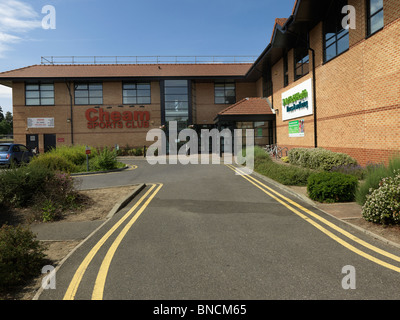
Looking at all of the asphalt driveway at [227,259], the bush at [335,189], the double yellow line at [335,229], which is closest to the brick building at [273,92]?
the bush at [335,189]

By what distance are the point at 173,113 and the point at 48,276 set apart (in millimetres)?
28105

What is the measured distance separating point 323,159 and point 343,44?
5956 mm

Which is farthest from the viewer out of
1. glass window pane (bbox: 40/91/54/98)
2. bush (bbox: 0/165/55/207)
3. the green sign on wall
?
glass window pane (bbox: 40/91/54/98)

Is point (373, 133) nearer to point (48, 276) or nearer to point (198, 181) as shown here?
point (198, 181)

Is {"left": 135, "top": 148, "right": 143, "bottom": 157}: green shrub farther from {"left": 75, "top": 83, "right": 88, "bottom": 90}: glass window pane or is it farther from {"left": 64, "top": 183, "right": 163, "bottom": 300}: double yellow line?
{"left": 64, "top": 183, "right": 163, "bottom": 300}: double yellow line

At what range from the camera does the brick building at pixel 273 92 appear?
36.3 ft

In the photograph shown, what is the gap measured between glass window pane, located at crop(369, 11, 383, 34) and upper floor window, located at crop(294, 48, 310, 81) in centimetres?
647

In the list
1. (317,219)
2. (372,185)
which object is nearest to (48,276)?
(317,219)

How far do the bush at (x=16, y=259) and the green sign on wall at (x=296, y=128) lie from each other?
1765cm

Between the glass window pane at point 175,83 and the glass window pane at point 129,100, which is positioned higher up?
the glass window pane at point 175,83

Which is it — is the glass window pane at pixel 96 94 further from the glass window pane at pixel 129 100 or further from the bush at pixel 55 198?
the bush at pixel 55 198

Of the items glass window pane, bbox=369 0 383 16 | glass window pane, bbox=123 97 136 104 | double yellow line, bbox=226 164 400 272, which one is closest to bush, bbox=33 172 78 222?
double yellow line, bbox=226 164 400 272

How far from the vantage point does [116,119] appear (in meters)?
30.5

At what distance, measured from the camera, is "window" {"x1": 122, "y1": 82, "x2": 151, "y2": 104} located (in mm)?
30938
